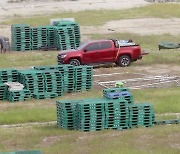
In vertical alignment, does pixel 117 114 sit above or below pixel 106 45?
above

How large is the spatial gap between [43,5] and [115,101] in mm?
49680

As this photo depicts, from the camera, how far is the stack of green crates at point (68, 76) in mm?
37531

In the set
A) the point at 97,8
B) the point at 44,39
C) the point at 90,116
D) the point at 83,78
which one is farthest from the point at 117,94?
the point at 97,8

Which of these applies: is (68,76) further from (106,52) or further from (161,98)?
(106,52)

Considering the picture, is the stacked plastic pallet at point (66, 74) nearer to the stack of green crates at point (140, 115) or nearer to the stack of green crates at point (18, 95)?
the stack of green crates at point (18, 95)

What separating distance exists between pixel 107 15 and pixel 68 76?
31.7 m

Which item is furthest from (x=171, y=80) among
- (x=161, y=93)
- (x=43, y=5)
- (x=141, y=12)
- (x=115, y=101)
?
(x=43, y=5)

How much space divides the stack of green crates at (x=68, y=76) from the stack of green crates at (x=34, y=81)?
109cm

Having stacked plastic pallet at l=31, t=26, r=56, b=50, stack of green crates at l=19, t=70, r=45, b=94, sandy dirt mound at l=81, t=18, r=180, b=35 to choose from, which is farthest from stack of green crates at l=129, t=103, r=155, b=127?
sandy dirt mound at l=81, t=18, r=180, b=35

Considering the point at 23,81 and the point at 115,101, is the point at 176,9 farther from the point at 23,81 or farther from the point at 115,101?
the point at 115,101

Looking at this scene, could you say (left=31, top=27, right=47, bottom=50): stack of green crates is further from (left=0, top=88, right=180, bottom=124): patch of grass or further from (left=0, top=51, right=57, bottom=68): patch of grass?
(left=0, top=88, right=180, bottom=124): patch of grass

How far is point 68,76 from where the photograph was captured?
37.8 metres

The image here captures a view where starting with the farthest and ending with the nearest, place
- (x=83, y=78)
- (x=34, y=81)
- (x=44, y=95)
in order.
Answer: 1. (x=83, y=78)
2. (x=34, y=81)
3. (x=44, y=95)

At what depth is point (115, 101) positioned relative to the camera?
29.7m
